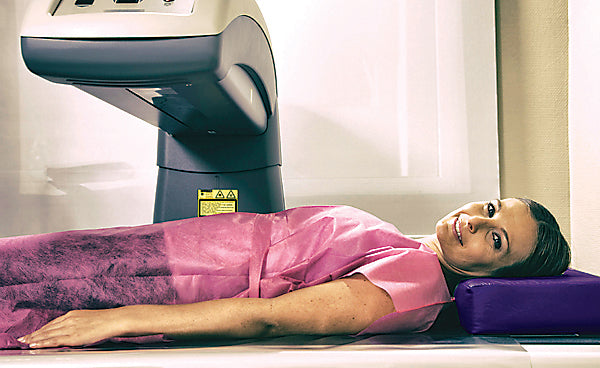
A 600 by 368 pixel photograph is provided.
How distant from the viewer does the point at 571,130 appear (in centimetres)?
155

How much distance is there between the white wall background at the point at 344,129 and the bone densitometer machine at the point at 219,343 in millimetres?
714

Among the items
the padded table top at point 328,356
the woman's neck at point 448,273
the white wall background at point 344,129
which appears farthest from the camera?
the white wall background at point 344,129

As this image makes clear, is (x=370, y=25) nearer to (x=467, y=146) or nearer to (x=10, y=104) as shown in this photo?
(x=467, y=146)

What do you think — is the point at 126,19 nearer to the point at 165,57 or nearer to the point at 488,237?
the point at 165,57

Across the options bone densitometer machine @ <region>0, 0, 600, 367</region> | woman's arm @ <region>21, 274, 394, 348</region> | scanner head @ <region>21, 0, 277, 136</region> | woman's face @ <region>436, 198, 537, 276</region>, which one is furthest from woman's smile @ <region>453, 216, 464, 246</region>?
scanner head @ <region>21, 0, 277, 136</region>

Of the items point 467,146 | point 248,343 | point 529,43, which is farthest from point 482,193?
point 248,343

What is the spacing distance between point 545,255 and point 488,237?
0.13m

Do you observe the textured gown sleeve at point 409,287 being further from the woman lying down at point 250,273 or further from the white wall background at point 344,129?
the white wall background at point 344,129

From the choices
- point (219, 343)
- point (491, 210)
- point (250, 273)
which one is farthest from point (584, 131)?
point (219, 343)

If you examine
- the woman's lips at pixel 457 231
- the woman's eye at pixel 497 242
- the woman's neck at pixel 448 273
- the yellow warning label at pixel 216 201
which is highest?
the yellow warning label at pixel 216 201

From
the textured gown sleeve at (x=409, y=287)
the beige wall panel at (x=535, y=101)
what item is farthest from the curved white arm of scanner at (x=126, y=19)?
the beige wall panel at (x=535, y=101)

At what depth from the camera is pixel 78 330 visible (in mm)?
853

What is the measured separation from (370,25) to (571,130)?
2.38ft

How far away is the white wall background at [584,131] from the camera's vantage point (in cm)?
138
